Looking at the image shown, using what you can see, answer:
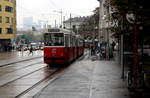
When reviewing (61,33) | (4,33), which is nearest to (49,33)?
(61,33)

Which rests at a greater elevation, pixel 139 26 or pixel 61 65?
pixel 139 26

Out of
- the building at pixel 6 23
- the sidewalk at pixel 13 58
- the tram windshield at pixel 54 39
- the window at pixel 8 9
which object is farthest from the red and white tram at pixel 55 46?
the window at pixel 8 9

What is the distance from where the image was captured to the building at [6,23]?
93600 mm

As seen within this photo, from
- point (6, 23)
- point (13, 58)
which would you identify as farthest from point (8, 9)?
point (13, 58)

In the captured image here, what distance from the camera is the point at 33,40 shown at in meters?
185

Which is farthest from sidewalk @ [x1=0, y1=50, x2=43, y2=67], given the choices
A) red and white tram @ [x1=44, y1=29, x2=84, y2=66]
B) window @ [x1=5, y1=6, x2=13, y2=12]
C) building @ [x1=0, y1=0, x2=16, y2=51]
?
window @ [x1=5, y1=6, x2=13, y2=12]

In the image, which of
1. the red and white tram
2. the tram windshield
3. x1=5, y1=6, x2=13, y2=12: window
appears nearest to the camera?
the red and white tram

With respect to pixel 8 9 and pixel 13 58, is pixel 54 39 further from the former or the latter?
pixel 8 9

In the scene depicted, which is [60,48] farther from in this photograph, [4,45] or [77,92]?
[4,45]

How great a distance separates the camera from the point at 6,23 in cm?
9631

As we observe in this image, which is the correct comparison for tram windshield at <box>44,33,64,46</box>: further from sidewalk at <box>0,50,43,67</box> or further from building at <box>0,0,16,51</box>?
building at <box>0,0,16,51</box>

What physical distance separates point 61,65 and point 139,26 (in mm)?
19221

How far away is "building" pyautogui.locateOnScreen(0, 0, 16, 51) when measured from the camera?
307ft

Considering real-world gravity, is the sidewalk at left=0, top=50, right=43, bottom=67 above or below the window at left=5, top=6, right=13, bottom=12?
below
